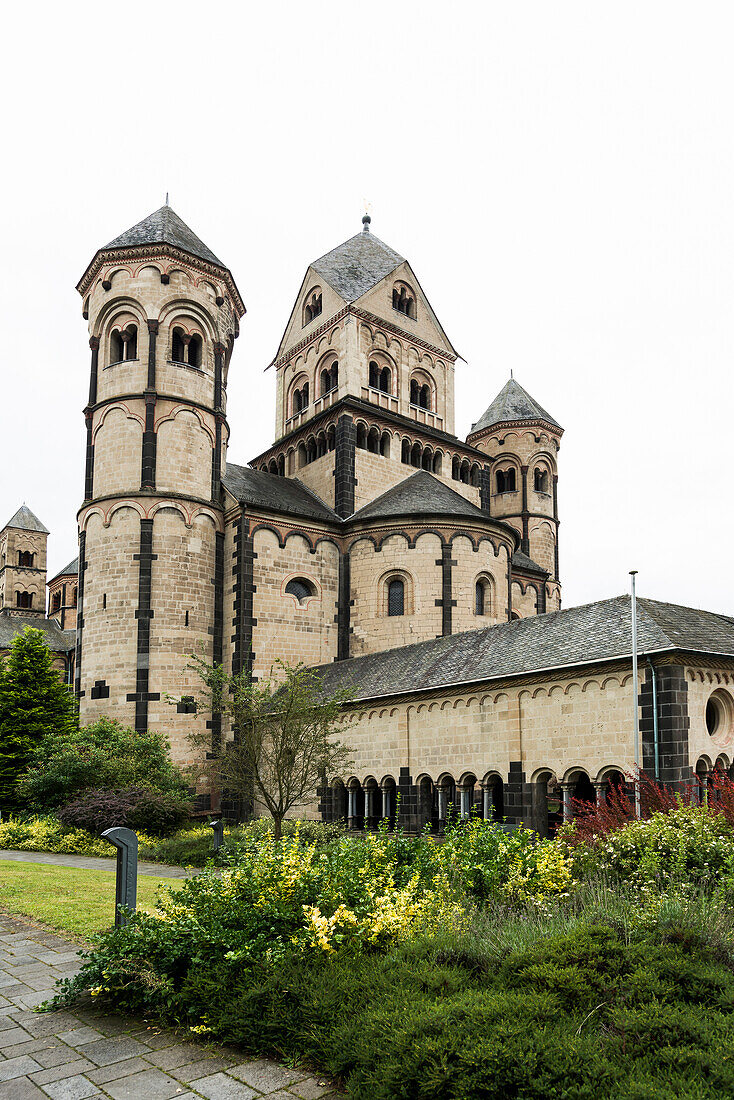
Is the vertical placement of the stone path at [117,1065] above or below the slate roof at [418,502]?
below

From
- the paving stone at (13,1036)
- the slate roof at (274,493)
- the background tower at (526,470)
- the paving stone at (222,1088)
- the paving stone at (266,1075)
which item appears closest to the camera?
the paving stone at (222,1088)

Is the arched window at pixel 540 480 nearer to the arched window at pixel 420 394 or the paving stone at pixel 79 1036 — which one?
the arched window at pixel 420 394

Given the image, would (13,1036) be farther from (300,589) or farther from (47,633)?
(47,633)

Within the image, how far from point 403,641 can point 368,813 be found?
9.43 metres

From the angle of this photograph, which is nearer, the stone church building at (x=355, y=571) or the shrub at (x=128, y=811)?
the stone church building at (x=355, y=571)

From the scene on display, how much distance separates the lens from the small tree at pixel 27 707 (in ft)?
102

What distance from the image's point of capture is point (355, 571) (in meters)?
33.3

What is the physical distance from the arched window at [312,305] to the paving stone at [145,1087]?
39257mm

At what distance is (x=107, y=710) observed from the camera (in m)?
28.6

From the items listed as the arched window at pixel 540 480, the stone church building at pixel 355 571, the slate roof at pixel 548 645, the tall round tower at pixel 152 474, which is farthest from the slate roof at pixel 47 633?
the slate roof at pixel 548 645

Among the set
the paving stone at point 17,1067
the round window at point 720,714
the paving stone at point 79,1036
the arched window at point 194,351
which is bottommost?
the paving stone at point 79,1036

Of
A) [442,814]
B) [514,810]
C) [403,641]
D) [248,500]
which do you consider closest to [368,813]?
[442,814]

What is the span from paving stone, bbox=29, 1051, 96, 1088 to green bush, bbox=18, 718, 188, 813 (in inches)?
799

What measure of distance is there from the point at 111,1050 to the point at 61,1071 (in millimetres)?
447
